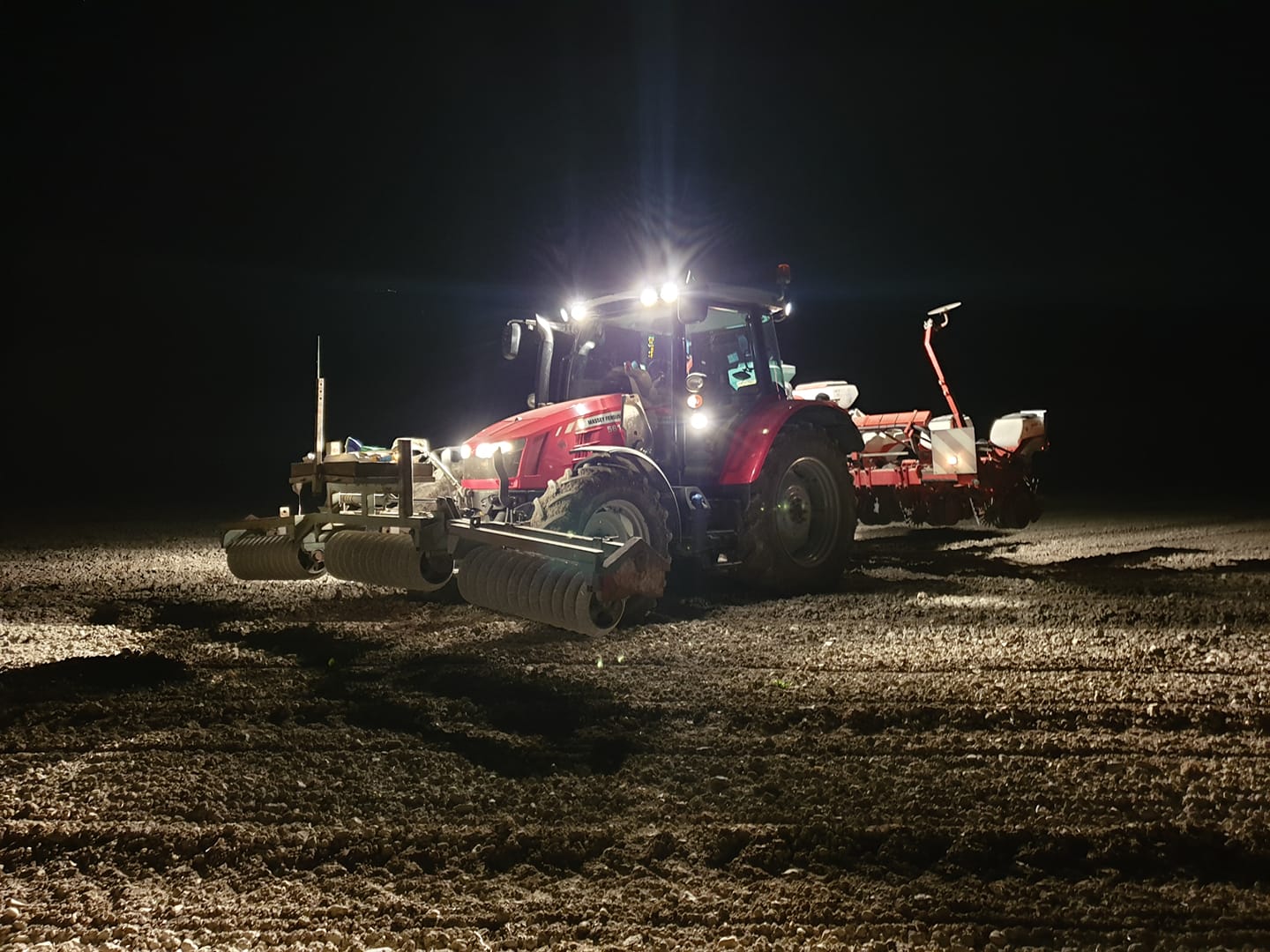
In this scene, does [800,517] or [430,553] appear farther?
[800,517]

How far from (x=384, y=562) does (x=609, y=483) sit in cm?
158

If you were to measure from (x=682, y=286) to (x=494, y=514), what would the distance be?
2.21 m

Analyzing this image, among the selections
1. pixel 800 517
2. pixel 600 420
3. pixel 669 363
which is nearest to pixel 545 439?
pixel 600 420

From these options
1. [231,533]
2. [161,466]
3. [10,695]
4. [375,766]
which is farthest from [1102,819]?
[161,466]

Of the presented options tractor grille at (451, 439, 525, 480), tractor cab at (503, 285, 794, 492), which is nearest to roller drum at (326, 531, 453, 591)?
tractor grille at (451, 439, 525, 480)

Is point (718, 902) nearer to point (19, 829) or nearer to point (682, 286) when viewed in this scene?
point (19, 829)

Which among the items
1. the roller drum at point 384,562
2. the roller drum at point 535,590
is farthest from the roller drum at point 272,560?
the roller drum at point 535,590

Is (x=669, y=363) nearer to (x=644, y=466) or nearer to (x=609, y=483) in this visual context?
(x=644, y=466)

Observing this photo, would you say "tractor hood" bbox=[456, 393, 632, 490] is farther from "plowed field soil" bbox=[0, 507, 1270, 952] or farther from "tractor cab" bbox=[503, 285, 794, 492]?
"plowed field soil" bbox=[0, 507, 1270, 952]

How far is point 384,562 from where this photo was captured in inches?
248

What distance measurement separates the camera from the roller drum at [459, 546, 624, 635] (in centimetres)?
535

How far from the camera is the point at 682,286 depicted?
7.14 metres

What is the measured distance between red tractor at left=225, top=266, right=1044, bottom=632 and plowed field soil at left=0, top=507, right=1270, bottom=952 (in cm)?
48

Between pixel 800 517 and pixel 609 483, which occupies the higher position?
pixel 609 483
